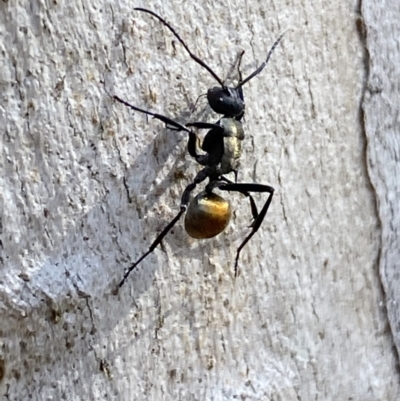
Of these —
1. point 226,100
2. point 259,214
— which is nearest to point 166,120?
point 226,100

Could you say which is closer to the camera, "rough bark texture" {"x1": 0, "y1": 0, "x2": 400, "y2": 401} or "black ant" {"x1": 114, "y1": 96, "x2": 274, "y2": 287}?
"rough bark texture" {"x1": 0, "y1": 0, "x2": 400, "y2": 401}

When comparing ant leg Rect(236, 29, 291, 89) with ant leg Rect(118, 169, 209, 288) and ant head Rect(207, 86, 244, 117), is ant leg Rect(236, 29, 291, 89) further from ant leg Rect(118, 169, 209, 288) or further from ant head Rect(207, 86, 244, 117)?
ant leg Rect(118, 169, 209, 288)

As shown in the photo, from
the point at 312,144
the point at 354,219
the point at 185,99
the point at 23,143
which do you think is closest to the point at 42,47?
the point at 23,143

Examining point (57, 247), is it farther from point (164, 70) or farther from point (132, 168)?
point (164, 70)

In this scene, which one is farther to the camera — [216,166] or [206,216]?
[216,166]

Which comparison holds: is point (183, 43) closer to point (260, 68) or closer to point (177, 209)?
point (260, 68)

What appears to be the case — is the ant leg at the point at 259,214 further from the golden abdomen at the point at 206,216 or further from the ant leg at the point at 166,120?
the ant leg at the point at 166,120

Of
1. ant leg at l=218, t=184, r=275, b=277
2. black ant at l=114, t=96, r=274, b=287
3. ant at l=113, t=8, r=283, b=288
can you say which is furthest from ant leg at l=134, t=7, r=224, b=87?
ant leg at l=218, t=184, r=275, b=277
